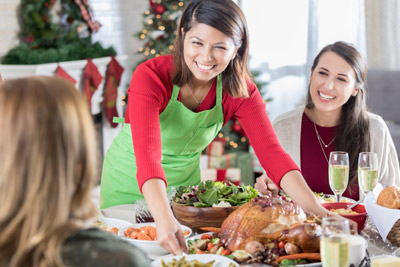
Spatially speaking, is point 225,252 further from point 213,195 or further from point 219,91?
point 219,91

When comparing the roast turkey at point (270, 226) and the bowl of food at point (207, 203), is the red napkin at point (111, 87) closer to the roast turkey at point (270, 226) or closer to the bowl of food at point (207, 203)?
the bowl of food at point (207, 203)

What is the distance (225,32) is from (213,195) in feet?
1.76

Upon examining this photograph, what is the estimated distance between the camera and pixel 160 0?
17.1 ft

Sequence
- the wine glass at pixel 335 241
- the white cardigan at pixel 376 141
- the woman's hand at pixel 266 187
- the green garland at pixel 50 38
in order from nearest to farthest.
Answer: the wine glass at pixel 335 241, the woman's hand at pixel 266 187, the white cardigan at pixel 376 141, the green garland at pixel 50 38

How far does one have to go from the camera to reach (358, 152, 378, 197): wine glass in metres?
1.82

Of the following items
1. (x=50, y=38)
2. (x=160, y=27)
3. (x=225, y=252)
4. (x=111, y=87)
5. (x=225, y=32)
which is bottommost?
(x=225, y=252)

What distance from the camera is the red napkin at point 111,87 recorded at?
5.13 m

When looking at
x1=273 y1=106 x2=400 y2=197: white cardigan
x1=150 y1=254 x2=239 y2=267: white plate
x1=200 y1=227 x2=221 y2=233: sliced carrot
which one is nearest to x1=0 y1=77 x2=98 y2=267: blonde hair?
x1=150 y1=254 x2=239 y2=267: white plate

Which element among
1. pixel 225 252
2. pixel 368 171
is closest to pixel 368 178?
pixel 368 171

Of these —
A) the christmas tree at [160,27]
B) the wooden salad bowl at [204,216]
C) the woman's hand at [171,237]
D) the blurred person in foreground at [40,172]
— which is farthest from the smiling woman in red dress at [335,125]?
the christmas tree at [160,27]

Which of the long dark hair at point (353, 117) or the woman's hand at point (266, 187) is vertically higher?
the long dark hair at point (353, 117)

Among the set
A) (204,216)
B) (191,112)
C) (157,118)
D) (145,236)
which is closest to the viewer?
(145,236)

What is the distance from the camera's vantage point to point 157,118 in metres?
1.80

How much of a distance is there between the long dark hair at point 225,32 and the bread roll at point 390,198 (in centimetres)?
60
